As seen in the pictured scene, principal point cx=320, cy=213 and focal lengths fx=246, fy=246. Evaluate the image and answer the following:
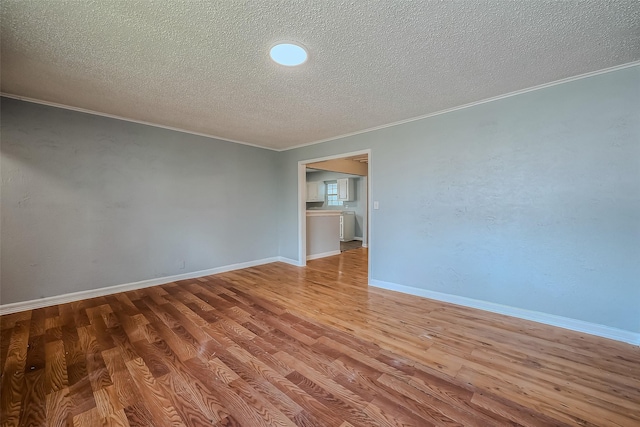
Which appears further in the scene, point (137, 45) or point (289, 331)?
point (289, 331)

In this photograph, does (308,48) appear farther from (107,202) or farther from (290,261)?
(290,261)

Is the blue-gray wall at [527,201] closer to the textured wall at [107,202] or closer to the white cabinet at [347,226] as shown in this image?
the textured wall at [107,202]

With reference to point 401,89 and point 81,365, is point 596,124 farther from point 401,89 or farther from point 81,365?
point 81,365

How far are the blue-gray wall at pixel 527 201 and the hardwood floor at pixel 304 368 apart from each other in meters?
0.42

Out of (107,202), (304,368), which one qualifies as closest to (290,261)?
(107,202)

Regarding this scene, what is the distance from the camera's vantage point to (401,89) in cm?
251

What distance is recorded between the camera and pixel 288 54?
192 cm

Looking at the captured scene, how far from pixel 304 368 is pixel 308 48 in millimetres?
2394

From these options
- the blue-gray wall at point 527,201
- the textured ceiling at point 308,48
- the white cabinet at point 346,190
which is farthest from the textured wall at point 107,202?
the white cabinet at point 346,190

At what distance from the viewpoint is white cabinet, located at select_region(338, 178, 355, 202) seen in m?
8.38

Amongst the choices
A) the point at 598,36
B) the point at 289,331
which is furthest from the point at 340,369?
the point at 598,36

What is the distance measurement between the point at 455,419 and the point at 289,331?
1.45m

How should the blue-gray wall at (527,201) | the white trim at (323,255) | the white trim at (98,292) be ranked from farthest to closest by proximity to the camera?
1. the white trim at (323,255)
2. the white trim at (98,292)
3. the blue-gray wall at (527,201)

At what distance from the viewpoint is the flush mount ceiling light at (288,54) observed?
1842 millimetres
